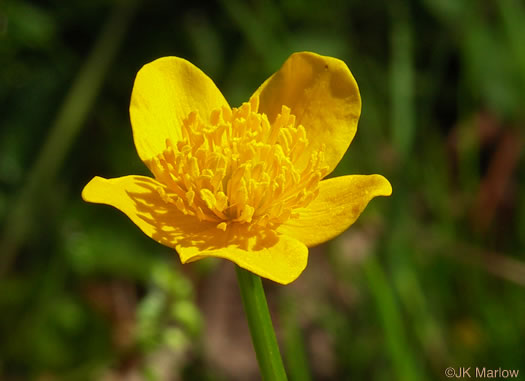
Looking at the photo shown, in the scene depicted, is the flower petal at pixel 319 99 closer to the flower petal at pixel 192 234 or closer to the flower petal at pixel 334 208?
the flower petal at pixel 334 208

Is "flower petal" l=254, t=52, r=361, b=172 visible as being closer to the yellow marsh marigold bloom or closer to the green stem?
the yellow marsh marigold bloom

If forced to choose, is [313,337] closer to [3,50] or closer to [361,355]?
[361,355]

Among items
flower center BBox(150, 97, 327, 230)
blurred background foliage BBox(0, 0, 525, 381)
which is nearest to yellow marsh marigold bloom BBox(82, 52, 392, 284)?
flower center BBox(150, 97, 327, 230)

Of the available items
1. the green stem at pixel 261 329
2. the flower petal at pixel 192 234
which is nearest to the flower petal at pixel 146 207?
the flower petal at pixel 192 234

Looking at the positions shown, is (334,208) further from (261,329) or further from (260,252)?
(261,329)

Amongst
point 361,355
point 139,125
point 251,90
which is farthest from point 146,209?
point 251,90

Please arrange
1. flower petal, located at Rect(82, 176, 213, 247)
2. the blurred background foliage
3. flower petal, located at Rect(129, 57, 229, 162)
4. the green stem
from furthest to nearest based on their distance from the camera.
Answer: the blurred background foliage < flower petal, located at Rect(129, 57, 229, 162) < flower petal, located at Rect(82, 176, 213, 247) < the green stem

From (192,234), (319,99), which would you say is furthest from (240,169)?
(319,99)
